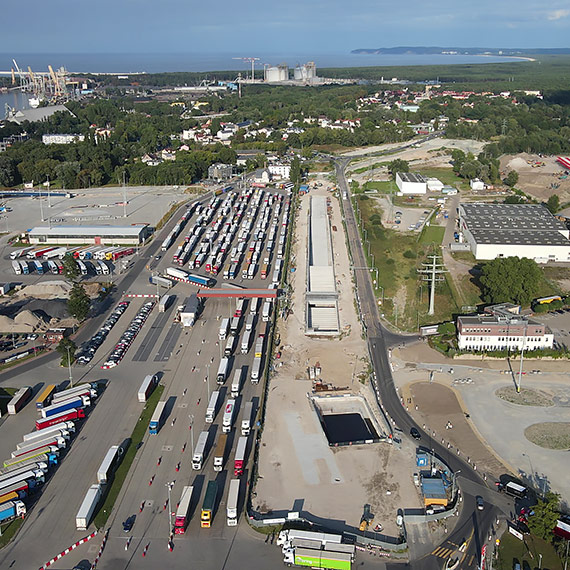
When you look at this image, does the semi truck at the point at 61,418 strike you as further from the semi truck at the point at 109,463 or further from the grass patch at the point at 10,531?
the grass patch at the point at 10,531

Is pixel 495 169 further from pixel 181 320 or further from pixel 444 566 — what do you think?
pixel 444 566

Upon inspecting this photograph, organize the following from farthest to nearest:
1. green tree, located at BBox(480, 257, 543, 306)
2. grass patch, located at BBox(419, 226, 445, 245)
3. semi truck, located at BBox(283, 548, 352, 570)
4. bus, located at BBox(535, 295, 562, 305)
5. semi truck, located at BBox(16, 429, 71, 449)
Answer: grass patch, located at BBox(419, 226, 445, 245) → bus, located at BBox(535, 295, 562, 305) → green tree, located at BBox(480, 257, 543, 306) → semi truck, located at BBox(16, 429, 71, 449) → semi truck, located at BBox(283, 548, 352, 570)

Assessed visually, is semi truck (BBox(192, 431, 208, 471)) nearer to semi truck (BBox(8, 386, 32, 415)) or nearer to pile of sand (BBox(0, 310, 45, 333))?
semi truck (BBox(8, 386, 32, 415))

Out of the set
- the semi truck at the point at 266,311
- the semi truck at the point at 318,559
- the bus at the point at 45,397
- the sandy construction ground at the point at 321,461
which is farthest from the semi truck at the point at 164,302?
the semi truck at the point at 318,559

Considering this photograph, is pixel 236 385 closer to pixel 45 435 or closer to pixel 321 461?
pixel 321 461

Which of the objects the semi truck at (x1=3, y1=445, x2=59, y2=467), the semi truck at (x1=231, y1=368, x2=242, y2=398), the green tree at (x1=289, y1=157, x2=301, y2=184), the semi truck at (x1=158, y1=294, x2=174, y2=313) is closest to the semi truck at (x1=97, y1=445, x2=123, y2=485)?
the semi truck at (x1=3, y1=445, x2=59, y2=467)

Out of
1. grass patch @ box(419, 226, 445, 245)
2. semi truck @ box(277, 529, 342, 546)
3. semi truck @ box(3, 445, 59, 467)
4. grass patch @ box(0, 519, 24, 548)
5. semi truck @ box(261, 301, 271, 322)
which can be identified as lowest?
grass patch @ box(419, 226, 445, 245)

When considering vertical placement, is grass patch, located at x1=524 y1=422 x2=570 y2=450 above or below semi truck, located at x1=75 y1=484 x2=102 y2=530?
below

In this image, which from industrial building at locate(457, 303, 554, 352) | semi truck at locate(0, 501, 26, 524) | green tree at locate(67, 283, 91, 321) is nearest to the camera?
semi truck at locate(0, 501, 26, 524)
